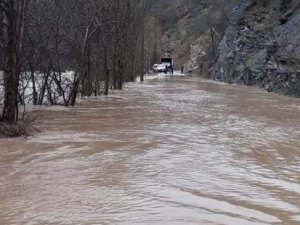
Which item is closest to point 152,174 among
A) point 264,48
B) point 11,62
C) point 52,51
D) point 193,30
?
point 11,62

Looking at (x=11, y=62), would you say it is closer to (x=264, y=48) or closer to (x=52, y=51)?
(x=52, y=51)

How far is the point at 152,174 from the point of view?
9320 mm

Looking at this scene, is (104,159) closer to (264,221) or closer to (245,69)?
(264,221)

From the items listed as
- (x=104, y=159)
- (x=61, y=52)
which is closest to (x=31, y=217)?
(x=104, y=159)

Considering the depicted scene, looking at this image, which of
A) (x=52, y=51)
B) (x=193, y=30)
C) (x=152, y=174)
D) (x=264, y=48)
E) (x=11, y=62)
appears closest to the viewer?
(x=152, y=174)

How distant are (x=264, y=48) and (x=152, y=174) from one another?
40236mm

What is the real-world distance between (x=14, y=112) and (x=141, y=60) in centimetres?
4221

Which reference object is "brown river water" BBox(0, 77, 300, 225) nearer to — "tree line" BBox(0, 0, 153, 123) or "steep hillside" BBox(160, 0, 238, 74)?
"tree line" BBox(0, 0, 153, 123)

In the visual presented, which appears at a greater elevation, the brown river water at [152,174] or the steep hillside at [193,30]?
the steep hillside at [193,30]

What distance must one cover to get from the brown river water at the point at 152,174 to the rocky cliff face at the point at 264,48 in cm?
2046

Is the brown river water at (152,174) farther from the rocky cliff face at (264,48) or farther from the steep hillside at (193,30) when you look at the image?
the steep hillside at (193,30)

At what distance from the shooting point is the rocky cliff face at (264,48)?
36094 millimetres

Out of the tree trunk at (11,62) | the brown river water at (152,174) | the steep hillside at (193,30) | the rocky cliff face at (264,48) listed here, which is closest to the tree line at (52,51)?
the tree trunk at (11,62)

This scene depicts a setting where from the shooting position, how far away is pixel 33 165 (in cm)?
1002
